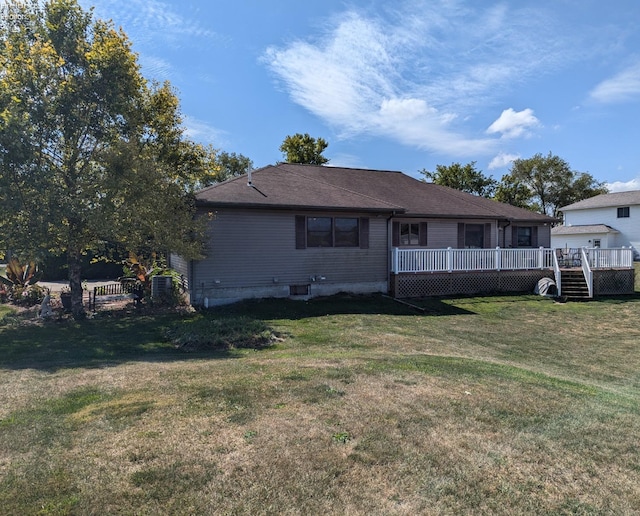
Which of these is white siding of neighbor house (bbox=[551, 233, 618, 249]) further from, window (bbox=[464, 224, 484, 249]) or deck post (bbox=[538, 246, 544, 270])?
window (bbox=[464, 224, 484, 249])

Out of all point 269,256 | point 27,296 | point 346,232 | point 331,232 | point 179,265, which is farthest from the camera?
point 179,265

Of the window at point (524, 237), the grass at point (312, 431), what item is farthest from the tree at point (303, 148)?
the grass at point (312, 431)

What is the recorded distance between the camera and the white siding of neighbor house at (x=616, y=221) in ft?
108

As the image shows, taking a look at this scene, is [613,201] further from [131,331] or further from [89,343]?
[89,343]

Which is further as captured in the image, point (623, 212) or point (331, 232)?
point (623, 212)

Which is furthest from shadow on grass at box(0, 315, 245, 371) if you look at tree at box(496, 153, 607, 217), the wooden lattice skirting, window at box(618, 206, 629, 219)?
tree at box(496, 153, 607, 217)

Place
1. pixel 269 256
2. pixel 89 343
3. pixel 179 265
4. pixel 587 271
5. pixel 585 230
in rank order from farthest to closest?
pixel 585 230 < pixel 587 271 < pixel 179 265 < pixel 269 256 < pixel 89 343

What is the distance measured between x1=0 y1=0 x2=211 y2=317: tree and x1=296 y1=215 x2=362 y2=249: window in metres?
3.59

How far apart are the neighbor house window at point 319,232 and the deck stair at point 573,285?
31.3ft

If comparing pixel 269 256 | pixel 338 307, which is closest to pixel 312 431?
pixel 338 307

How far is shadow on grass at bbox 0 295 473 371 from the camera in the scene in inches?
A: 286

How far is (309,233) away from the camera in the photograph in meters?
14.2

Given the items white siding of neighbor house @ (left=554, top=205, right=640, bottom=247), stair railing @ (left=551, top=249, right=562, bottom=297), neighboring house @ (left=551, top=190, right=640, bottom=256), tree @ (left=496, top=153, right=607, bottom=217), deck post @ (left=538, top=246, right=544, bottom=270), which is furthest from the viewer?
tree @ (left=496, top=153, right=607, bottom=217)

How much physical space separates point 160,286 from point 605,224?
36.3 m
